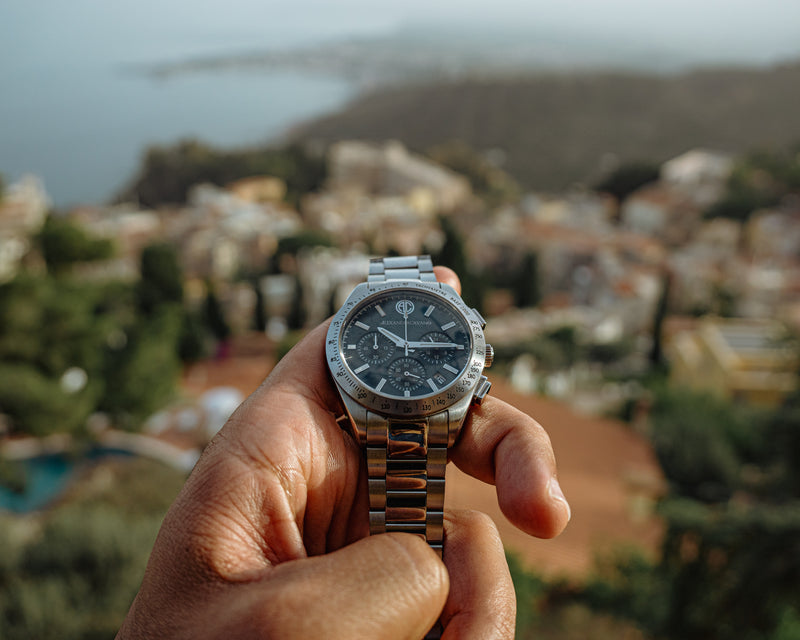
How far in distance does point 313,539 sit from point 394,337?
0.49 m

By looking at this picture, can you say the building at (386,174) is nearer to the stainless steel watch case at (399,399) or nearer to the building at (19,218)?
the building at (19,218)

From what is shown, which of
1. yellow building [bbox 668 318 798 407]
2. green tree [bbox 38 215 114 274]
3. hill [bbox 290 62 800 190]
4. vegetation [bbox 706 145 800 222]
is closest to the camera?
yellow building [bbox 668 318 798 407]

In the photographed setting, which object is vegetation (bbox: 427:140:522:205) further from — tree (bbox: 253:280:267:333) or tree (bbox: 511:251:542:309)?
tree (bbox: 253:280:267:333)

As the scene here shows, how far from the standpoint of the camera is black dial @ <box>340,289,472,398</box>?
1.45 metres

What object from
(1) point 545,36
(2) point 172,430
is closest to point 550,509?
(2) point 172,430

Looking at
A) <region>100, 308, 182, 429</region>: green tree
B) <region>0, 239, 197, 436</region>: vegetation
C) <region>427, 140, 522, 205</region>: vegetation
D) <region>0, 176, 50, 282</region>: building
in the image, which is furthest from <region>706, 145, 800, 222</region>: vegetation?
<region>0, 176, 50, 282</region>: building

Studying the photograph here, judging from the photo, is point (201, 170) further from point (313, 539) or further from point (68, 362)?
point (313, 539)

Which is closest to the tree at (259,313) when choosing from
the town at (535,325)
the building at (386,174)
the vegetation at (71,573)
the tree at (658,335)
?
the town at (535,325)

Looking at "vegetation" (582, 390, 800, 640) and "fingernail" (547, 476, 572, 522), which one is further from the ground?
"fingernail" (547, 476, 572, 522)

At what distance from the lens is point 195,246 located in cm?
2234

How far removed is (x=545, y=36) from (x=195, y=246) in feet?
316

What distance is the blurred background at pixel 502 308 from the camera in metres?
5.24

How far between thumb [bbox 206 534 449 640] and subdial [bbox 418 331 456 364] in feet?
1.61

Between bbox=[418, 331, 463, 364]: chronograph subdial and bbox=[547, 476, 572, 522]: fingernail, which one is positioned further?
bbox=[418, 331, 463, 364]: chronograph subdial
